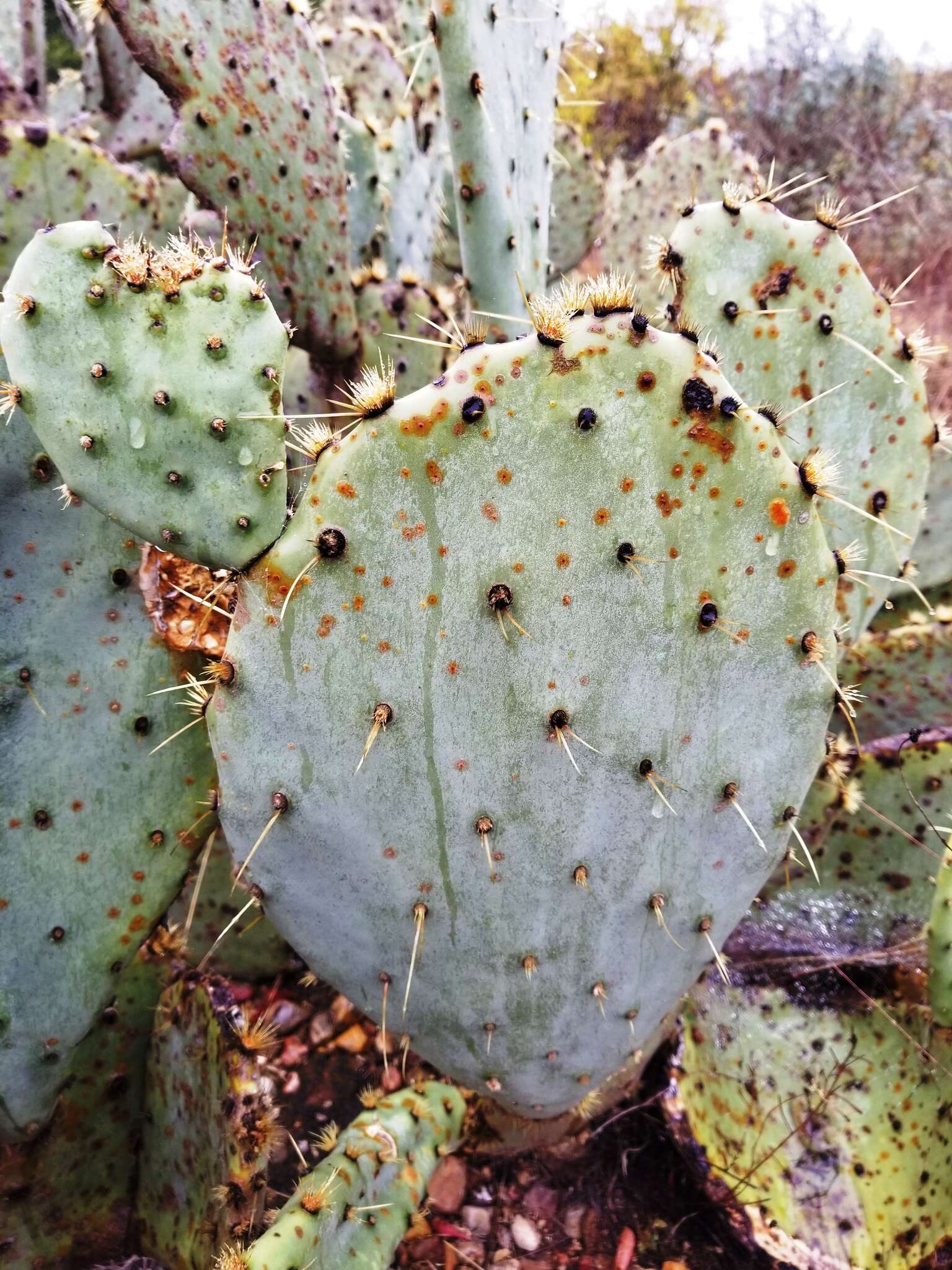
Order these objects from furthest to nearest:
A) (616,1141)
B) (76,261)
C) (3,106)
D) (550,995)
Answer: (3,106), (616,1141), (550,995), (76,261)

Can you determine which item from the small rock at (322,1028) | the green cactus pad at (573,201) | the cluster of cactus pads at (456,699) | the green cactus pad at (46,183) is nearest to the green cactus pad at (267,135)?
the cluster of cactus pads at (456,699)

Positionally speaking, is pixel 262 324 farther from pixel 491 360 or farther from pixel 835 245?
pixel 835 245

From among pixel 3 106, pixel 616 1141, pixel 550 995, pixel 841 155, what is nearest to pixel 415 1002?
pixel 550 995

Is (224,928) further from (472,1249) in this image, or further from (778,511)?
(778,511)

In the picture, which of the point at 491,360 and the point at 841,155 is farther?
the point at 841,155

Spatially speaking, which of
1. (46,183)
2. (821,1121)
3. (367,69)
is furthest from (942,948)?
(367,69)

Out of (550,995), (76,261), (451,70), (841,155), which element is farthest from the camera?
(841,155)

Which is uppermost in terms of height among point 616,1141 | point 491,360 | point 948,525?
point 491,360

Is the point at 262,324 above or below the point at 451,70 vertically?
below

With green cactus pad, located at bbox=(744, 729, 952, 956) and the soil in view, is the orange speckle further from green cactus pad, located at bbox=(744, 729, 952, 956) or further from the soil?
the soil

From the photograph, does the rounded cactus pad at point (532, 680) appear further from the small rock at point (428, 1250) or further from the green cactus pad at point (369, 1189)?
the small rock at point (428, 1250)
